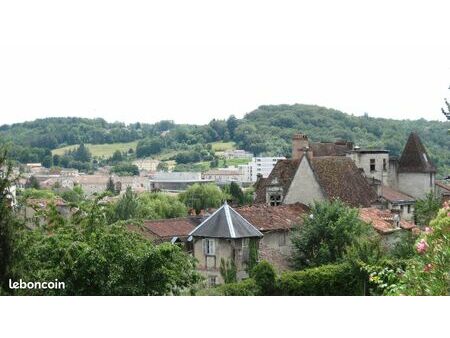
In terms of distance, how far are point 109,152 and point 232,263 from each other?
21984 millimetres

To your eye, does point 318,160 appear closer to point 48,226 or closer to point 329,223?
point 329,223

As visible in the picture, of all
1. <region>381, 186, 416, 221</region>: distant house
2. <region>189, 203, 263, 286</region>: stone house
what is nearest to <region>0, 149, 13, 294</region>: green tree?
<region>189, 203, 263, 286</region>: stone house

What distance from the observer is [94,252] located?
922 cm

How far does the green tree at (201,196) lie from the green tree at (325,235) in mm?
28325

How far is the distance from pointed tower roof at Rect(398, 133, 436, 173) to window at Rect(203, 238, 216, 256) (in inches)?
205

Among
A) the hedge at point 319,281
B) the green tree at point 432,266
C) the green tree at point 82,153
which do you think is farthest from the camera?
the green tree at point 82,153

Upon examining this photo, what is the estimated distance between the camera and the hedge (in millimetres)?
13773

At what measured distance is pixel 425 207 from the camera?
19.4 metres

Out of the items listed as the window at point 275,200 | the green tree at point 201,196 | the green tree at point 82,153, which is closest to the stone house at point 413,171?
the window at point 275,200

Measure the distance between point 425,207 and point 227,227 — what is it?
567 centimetres

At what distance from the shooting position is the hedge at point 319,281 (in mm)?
13773

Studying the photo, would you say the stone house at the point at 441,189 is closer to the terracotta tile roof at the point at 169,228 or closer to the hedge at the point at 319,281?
the terracotta tile roof at the point at 169,228

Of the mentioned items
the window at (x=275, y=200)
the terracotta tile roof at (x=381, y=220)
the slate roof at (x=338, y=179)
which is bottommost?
the terracotta tile roof at (x=381, y=220)

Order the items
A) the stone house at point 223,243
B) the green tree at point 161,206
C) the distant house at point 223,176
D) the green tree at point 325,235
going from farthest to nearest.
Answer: the distant house at point 223,176
the green tree at point 161,206
the green tree at point 325,235
the stone house at point 223,243
